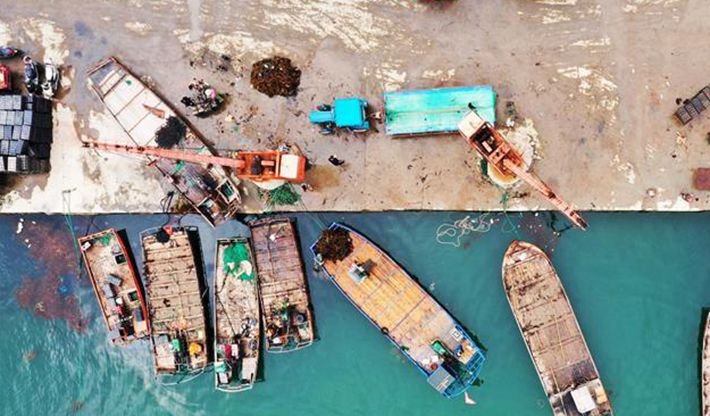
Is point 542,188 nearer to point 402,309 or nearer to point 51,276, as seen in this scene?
point 402,309

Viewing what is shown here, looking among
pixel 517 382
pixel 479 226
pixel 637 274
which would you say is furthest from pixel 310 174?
pixel 637 274

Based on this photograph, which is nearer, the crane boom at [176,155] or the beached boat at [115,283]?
the crane boom at [176,155]

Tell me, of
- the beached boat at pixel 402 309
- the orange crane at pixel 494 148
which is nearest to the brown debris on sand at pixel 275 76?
the beached boat at pixel 402 309

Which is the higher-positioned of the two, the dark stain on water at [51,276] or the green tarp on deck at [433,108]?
the green tarp on deck at [433,108]

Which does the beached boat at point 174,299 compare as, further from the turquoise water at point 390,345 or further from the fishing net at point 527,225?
the fishing net at point 527,225

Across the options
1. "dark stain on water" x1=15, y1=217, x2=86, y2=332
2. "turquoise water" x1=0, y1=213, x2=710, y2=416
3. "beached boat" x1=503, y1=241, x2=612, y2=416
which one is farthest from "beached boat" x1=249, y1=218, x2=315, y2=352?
"beached boat" x1=503, y1=241, x2=612, y2=416

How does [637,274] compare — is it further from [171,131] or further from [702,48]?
[171,131]
